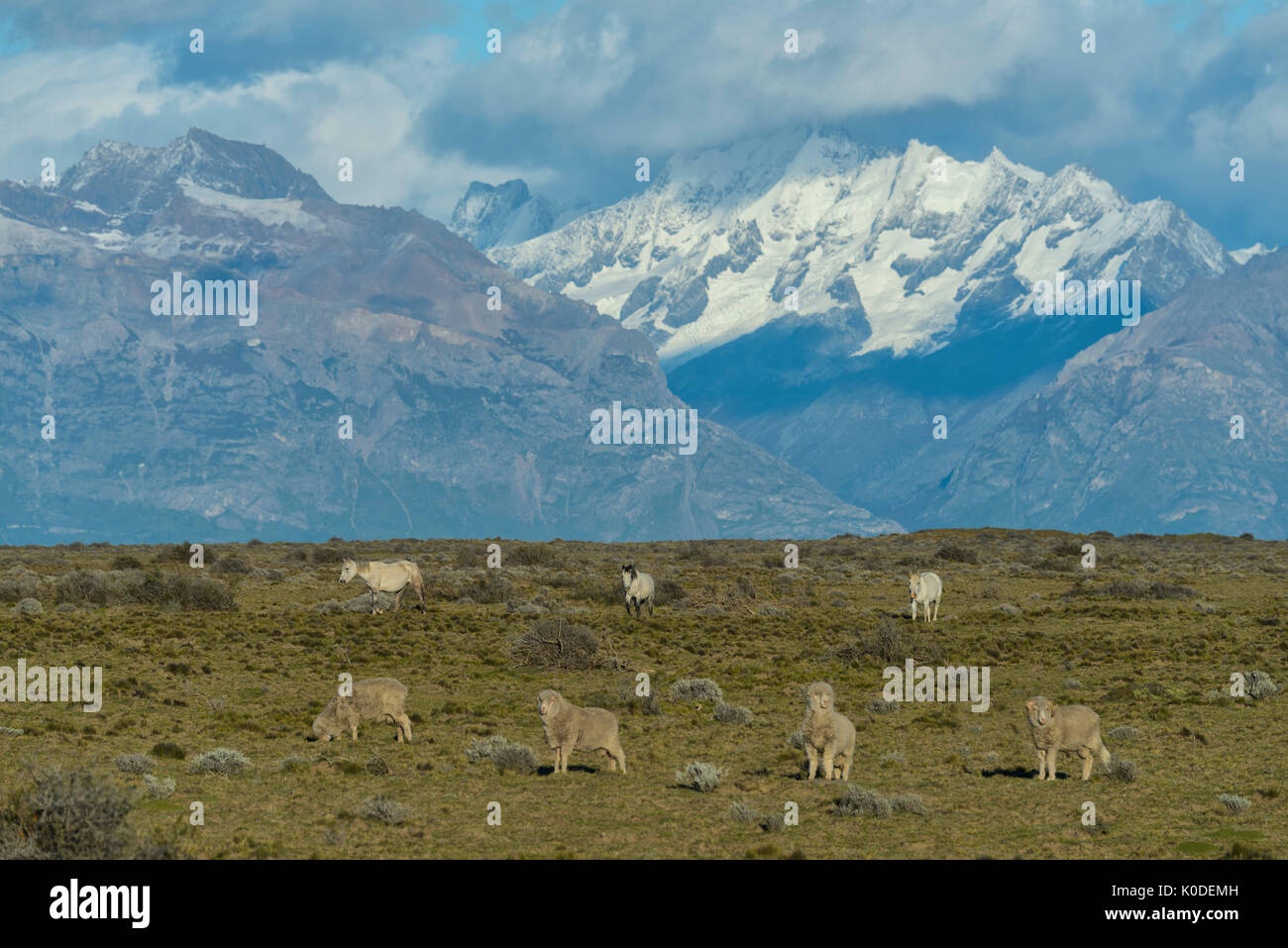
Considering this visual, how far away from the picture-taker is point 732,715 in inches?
1081

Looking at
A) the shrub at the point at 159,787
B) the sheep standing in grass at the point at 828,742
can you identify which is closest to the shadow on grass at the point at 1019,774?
the sheep standing in grass at the point at 828,742

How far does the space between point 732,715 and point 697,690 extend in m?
2.60

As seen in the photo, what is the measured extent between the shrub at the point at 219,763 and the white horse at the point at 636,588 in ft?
70.7

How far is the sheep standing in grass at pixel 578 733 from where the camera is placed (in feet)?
71.1

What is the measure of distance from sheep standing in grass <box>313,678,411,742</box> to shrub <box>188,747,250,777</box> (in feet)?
7.32

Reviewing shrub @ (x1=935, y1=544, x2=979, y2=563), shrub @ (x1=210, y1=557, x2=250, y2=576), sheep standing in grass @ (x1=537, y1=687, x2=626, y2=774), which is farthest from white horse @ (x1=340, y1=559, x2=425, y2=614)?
shrub @ (x1=935, y1=544, x2=979, y2=563)

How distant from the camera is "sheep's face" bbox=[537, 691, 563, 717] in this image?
68.8 feet

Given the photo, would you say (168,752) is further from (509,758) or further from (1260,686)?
(1260,686)

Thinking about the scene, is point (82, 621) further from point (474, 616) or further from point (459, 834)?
point (459, 834)

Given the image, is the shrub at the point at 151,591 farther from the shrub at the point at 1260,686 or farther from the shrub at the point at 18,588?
the shrub at the point at 1260,686

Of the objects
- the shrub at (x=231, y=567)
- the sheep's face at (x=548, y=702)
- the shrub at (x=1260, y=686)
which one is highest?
the shrub at (x=231, y=567)
